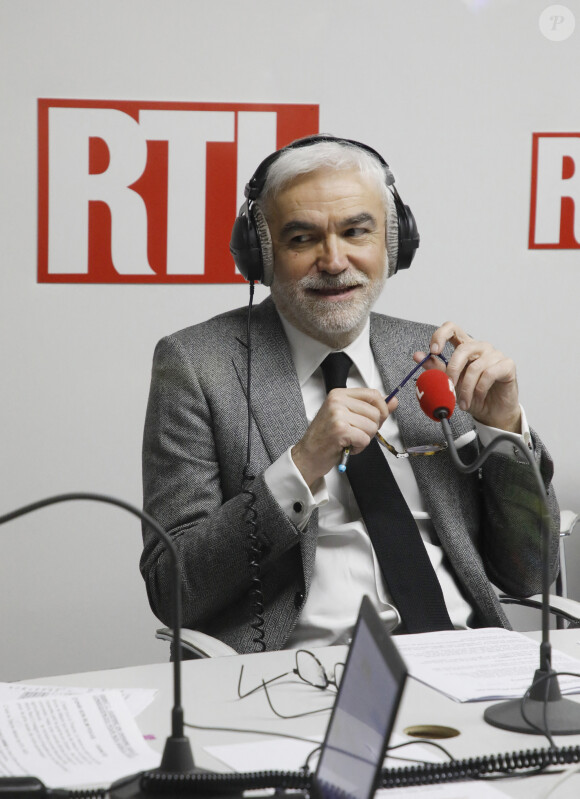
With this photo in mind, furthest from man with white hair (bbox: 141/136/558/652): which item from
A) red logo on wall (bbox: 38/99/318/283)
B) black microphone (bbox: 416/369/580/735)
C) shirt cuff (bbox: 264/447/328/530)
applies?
red logo on wall (bbox: 38/99/318/283)

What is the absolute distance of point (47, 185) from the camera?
2734 mm

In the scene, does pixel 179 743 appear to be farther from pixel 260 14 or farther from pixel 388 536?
pixel 260 14

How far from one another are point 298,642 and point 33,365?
1.37 metres

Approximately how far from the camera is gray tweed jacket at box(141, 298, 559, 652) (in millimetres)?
1681

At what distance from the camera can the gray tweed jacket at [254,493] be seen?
1.68m

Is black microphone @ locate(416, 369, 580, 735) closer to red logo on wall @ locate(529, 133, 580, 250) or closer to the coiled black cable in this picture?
the coiled black cable

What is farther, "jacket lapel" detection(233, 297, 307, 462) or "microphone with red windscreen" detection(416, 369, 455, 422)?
"jacket lapel" detection(233, 297, 307, 462)

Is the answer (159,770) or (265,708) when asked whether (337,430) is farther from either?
(159,770)

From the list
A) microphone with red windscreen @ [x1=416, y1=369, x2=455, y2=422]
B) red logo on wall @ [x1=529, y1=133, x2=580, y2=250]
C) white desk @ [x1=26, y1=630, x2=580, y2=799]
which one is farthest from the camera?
red logo on wall @ [x1=529, y1=133, x2=580, y2=250]

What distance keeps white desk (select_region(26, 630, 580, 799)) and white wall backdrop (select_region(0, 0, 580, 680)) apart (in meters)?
1.49

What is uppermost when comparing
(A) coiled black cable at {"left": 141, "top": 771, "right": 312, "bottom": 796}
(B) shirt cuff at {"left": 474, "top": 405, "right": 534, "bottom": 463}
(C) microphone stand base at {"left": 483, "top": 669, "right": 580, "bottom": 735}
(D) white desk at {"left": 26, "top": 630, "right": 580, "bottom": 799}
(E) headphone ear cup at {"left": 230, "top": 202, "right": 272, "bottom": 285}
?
(E) headphone ear cup at {"left": 230, "top": 202, "right": 272, "bottom": 285}

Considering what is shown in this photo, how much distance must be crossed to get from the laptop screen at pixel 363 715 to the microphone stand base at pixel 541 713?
0.33 m

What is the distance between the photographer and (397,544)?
1751mm

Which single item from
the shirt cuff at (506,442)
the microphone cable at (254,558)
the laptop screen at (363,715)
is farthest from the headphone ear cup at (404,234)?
the laptop screen at (363,715)
